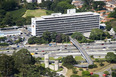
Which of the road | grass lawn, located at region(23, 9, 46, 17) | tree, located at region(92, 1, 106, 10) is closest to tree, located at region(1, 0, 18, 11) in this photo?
grass lawn, located at region(23, 9, 46, 17)

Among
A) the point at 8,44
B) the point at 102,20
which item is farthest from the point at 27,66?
the point at 102,20

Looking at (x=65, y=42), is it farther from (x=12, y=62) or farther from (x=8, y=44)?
(x=12, y=62)

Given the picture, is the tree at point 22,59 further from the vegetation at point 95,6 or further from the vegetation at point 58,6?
the vegetation at point 95,6

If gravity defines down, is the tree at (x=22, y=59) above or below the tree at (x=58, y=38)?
above

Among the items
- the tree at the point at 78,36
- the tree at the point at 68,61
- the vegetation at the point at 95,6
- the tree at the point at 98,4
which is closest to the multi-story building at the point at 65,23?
the tree at the point at 78,36

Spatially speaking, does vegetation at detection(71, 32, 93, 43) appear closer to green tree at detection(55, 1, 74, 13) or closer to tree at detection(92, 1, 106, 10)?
green tree at detection(55, 1, 74, 13)

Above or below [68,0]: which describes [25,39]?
below

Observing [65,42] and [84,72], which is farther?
[65,42]

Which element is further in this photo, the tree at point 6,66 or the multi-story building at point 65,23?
the multi-story building at point 65,23
